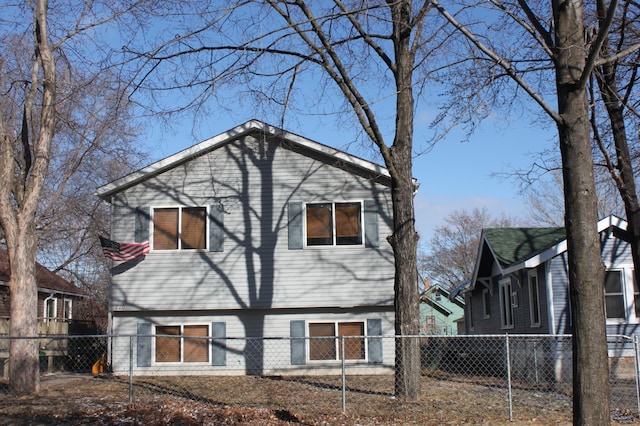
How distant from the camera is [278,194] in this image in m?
17.3

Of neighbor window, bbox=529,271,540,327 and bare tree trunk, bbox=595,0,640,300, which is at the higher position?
bare tree trunk, bbox=595,0,640,300

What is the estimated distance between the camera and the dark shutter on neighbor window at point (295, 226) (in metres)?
17.1

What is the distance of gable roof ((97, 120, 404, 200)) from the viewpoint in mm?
17031

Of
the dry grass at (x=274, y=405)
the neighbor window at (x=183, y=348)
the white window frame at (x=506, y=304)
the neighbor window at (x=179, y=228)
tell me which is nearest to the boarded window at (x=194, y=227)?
the neighbor window at (x=179, y=228)

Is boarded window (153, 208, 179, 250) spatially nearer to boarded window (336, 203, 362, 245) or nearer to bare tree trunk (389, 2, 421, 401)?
boarded window (336, 203, 362, 245)

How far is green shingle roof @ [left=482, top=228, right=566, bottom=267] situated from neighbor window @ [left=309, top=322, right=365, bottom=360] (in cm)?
493

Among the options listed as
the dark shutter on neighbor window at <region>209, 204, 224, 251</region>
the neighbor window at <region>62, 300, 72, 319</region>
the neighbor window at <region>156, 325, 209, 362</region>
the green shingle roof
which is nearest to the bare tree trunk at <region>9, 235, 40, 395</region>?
the neighbor window at <region>156, 325, 209, 362</region>

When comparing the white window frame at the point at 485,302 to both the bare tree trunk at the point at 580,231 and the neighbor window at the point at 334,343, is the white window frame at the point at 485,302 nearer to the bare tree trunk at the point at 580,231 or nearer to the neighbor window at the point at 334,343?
the neighbor window at the point at 334,343

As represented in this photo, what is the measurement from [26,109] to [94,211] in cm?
1558

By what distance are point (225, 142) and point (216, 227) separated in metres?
2.31

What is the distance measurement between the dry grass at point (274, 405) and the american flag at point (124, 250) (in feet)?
10.8

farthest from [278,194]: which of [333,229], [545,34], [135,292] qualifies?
[545,34]

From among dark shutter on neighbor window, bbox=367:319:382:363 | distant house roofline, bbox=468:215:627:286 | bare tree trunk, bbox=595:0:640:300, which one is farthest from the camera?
dark shutter on neighbor window, bbox=367:319:382:363

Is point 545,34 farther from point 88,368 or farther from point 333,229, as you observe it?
point 88,368
